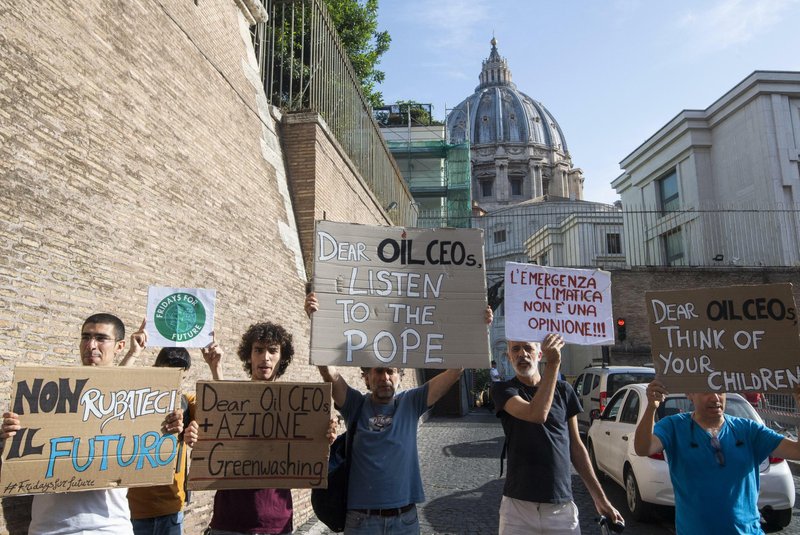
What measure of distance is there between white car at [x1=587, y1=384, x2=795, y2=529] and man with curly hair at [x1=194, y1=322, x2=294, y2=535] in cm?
470

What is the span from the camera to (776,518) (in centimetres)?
647

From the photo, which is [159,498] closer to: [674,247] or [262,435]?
[262,435]

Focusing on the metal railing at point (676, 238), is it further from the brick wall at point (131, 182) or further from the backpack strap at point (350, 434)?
the backpack strap at point (350, 434)

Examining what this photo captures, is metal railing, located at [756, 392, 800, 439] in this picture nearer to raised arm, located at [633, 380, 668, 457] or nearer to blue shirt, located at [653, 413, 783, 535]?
blue shirt, located at [653, 413, 783, 535]

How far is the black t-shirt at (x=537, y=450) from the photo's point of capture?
11.6 ft

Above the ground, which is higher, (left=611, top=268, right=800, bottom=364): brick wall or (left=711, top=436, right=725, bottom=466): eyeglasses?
(left=611, top=268, right=800, bottom=364): brick wall

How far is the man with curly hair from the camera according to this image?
11.1 ft

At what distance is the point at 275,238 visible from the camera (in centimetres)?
924

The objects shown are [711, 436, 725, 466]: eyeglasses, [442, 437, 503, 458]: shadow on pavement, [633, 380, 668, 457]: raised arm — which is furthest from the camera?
[442, 437, 503, 458]: shadow on pavement

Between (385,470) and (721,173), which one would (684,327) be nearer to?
(385,470)

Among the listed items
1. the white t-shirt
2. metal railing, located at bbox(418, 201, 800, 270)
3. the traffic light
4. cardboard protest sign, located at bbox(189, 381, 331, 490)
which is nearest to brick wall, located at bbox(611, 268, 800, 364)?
metal railing, located at bbox(418, 201, 800, 270)

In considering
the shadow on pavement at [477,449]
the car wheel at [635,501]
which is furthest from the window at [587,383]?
the car wheel at [635,501]

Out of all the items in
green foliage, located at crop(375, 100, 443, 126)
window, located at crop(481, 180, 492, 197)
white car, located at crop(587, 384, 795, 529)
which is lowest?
white car, located at crop(587, 384, 795, 529)

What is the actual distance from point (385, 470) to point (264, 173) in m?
6.86
